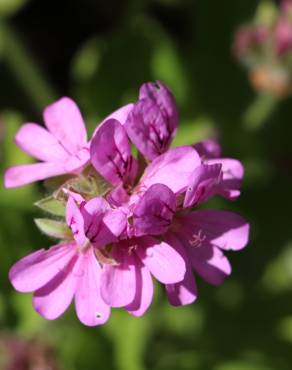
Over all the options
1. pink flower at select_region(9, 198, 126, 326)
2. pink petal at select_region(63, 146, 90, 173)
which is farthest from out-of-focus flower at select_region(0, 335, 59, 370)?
pink petal at select_region(63, 146, 90, 173)

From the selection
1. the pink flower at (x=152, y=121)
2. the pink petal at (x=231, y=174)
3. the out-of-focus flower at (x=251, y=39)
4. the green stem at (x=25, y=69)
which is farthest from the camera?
the green stem at (x=25, y=69)

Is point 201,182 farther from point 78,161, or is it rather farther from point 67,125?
point 67,125

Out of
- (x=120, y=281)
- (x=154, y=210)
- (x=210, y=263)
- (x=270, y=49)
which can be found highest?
(x=154, y=210)

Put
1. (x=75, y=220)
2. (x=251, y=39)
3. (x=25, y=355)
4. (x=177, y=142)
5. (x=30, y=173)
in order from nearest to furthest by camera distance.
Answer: (x=75, y=220) < (x=30, y=173) < (x=25, y=355) < (x=251, y=39) < (x=177, y=142)

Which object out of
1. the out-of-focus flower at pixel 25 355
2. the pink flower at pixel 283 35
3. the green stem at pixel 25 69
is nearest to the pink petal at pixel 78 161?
the out-of-focus flower at pixel 25 355

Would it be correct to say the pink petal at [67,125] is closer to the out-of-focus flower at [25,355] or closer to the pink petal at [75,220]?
the pink petal at [75,220]

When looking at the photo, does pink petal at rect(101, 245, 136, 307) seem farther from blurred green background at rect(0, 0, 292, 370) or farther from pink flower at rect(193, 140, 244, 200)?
blurred green background at rect(0, 0, 292, 370)

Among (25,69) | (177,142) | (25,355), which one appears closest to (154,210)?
(25,355)
